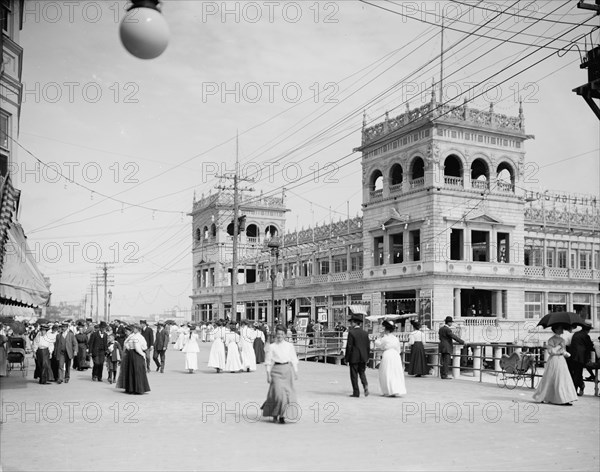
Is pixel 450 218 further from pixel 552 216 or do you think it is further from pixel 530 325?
pixel 552 216

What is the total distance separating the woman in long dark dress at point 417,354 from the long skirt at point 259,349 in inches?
332

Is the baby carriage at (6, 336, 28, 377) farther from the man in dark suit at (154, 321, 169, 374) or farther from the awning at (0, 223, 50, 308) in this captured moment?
the awning at (0, 223, 50, 308)

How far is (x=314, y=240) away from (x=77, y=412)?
49.3 metres

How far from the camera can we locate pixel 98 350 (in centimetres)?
2100

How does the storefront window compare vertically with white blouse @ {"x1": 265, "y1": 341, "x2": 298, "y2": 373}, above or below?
above

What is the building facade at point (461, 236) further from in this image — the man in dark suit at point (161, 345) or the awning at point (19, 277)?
the awning at point (19, 277)

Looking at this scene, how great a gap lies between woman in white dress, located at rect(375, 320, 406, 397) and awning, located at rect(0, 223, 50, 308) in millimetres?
7416

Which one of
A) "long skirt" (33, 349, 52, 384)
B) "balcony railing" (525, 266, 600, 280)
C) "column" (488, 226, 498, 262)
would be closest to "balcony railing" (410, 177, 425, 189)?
"column" (488, 226, 498, 262)

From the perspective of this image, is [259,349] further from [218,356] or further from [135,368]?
[135,368]

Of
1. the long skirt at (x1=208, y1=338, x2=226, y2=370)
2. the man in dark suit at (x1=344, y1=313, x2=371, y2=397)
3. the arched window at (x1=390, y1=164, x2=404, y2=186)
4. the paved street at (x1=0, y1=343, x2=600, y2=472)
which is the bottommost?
the paved street at (x1=0, y1=343, x2=600, y2=472)

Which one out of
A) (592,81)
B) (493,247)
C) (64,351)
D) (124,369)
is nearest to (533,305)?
(493,247)

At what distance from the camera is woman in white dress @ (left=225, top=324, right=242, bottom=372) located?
78.5ft

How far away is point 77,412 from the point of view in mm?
13508

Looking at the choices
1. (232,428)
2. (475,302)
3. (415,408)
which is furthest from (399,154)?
(232,428)
